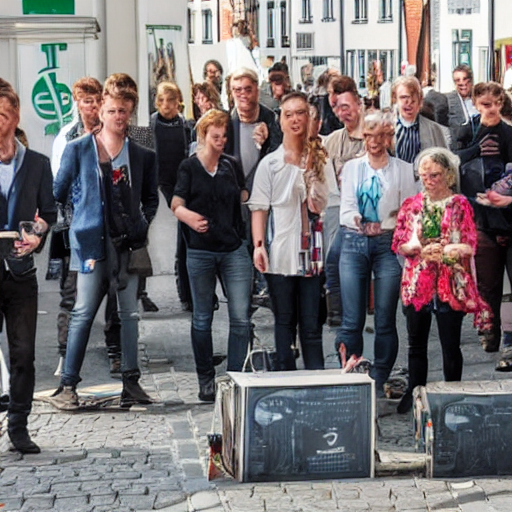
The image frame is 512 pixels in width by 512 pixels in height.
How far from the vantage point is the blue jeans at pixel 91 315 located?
10.3 m

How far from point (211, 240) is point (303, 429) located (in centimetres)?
237

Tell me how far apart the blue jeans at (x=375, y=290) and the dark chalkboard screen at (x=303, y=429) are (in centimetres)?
189

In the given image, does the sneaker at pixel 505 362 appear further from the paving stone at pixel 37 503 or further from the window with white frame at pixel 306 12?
the window with white frame at pixel 306 12

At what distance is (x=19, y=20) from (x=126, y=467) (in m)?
8.74

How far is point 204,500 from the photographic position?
807cm

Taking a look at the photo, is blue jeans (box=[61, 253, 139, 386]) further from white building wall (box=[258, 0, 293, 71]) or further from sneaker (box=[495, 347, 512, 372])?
white building wall (box=[258, 0, 293, 71])

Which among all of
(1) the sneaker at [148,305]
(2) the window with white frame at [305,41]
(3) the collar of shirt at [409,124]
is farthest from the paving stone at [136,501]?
(2) the window with white frame at [305,41]

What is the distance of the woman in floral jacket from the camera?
10.0 metres

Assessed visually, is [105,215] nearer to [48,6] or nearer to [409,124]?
[409,124]

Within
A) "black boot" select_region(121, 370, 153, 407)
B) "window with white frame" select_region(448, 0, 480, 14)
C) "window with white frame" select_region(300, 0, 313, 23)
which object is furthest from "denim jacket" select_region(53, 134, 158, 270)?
"window with white frame" select_region(300, 0, 313, 23)

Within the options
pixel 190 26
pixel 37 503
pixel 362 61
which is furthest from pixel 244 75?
pixel 362 61

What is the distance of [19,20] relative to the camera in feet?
55.0

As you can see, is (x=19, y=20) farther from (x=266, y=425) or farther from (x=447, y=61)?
(x=447, y=61)

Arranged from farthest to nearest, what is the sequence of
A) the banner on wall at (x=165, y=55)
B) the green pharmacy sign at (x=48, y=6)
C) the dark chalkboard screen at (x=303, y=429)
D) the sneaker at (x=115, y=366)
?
1. the banner on wall at (x=165, y=55)
2. the green pharmacy sign at (x=48, y=6)
3. the sneaker at (x=115, y=366)
4. the dark chalkboard screen at (x=303, y=429)
